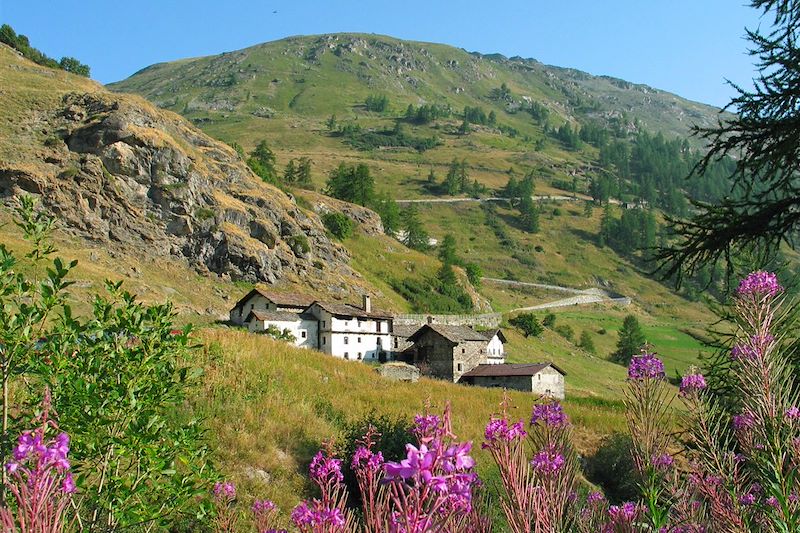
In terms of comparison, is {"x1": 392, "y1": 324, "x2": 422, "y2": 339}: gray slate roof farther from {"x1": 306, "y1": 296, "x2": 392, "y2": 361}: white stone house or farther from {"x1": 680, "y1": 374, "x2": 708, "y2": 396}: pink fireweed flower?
{"x1": 680, "y1": 374, "x2": 708, "y2": 396}: pink fireweed flower

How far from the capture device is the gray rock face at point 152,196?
5697 cm

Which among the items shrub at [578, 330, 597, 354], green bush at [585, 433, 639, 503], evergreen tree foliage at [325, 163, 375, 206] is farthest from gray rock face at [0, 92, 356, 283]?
green bush at [585, 433, 639, 503]

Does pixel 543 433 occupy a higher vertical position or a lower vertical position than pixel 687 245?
lower

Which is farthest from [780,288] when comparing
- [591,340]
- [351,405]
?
[591,340]

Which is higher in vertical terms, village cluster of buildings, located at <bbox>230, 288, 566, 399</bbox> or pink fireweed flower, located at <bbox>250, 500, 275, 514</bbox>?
pink fireweed flower, located at <bbox>250, 500, 275, 514</bbox>

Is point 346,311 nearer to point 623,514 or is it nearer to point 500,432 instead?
point 623,514

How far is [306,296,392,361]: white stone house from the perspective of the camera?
60.1m

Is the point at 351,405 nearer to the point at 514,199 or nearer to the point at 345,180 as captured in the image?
the point at 345,180

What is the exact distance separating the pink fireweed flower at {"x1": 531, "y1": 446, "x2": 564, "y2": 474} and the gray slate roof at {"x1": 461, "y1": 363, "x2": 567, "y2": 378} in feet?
164

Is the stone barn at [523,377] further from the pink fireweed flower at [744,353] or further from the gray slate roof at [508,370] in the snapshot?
the pink fireweed flower at [744,353]

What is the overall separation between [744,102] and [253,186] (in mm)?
75155

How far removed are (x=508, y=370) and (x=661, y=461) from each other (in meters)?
53.0

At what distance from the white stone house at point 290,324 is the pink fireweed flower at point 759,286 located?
52.2 meters

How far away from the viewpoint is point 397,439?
58.8 ft
